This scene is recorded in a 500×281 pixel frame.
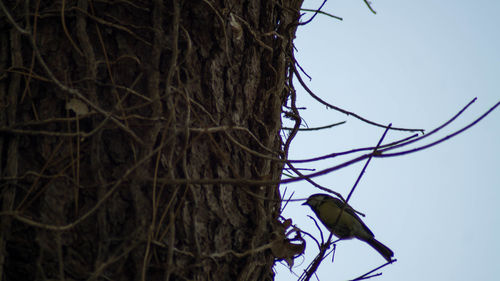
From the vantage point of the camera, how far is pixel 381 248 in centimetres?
436

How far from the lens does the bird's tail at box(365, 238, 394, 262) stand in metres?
4.31

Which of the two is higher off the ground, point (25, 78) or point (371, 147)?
point (371, 147)

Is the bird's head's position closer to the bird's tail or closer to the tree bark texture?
the bird's tail

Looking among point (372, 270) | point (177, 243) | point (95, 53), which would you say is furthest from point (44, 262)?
point (372, 270)

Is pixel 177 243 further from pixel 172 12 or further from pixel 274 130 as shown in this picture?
pixel 172 12

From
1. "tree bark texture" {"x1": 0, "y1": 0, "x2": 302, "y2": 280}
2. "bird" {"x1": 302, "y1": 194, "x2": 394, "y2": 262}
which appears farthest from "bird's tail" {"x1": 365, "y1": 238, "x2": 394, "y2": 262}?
"tree bark texture" {"x1": 0, "y1": 0, "x2": 302, "y2": 280}

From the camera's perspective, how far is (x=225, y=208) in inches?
83.6

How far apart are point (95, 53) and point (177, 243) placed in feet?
2.86

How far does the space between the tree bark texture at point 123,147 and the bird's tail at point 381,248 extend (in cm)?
234

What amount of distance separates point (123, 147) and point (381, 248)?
123 inches

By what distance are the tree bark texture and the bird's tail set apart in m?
2.34

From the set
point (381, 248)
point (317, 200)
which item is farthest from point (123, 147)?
point (381, 248)

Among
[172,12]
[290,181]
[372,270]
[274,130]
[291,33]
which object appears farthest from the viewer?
[291,33]

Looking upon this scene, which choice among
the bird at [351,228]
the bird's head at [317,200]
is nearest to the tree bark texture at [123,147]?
the bird's head at [317,200]
